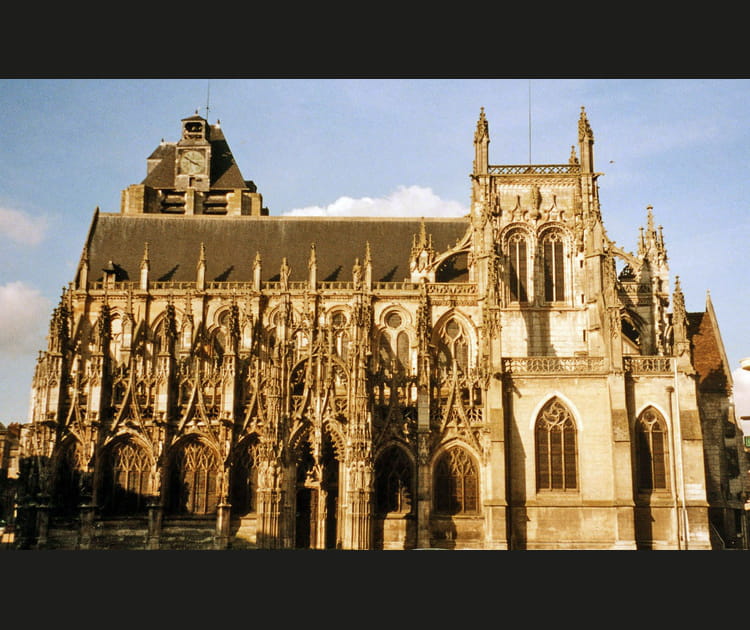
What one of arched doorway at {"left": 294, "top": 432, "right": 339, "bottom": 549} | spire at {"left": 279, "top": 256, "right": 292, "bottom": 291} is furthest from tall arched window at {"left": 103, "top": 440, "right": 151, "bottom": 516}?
spire at {"left": 279, "top": 256, "right": 292, "bottom": 291}

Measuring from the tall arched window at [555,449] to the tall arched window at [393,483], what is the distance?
18.9ft

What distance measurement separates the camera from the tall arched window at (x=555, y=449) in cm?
4262

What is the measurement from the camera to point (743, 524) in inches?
1860

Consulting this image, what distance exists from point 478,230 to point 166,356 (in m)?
18.8

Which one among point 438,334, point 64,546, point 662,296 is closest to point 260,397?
point 64,546

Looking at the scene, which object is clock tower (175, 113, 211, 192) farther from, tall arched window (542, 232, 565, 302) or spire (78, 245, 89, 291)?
tall arched window (542, 232, 565, 302)

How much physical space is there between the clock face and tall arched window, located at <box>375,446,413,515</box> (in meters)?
37.7

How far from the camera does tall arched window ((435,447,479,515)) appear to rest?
140ft

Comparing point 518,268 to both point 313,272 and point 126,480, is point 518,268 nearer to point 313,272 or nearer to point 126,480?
point 313,272

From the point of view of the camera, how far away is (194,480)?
143 ft

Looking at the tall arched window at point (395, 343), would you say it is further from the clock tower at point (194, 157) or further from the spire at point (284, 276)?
the clock tower at point (194, 157)

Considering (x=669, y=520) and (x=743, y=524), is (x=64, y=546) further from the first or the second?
(x=743, y=524)

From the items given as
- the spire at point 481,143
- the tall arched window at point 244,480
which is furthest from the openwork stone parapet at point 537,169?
the tall arched window at point 244,480

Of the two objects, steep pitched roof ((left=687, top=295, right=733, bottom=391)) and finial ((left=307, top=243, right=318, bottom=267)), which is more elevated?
finial ((left=307, top=243, right=318, bottom=267))
